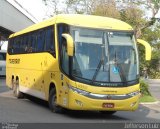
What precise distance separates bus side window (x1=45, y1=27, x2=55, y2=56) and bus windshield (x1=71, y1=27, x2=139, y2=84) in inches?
56.6

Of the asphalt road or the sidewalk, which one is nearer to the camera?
the asphalt road

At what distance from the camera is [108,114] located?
17859 millimetres

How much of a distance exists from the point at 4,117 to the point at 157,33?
143 ft

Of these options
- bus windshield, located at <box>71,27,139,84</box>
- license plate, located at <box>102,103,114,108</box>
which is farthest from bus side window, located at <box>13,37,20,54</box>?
license plate, located at <box>102,103,114,108</box>

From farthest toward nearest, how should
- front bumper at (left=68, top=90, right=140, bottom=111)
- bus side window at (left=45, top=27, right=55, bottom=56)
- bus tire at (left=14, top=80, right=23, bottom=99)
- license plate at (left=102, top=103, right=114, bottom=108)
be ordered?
1. bus tire at (left=14, top=80, right=23, bottom=99)
2. bus side window at (left=45, top=27, right=55, bottom=56)
3. license plate at (left=102, top=103, right=114, bottom=108)
4. front bumper at (left=68, top=90, right=140, bottom=111)

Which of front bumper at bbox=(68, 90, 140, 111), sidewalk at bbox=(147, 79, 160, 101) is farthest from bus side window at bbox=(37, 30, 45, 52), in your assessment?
sidewalk at bbox=(147, 79, 160, 101)

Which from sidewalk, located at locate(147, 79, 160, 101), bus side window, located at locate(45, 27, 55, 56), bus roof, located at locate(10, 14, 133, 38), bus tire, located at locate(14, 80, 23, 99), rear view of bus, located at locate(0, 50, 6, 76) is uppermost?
bus roof, located at locate(10, 14, 133, 38)

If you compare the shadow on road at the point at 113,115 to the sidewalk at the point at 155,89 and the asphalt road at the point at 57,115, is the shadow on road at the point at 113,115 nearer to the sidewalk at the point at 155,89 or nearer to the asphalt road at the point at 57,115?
the asphalt road at the point at 57,115

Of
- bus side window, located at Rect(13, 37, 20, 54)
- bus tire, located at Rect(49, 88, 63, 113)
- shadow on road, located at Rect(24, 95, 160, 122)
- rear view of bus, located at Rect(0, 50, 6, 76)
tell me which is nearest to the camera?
shadow on road, located at Rect(24, 95, 160, 122)

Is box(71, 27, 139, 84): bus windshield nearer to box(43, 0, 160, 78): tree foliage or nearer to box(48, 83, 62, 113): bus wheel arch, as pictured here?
box(48, 83, 62, 113): bus wheel arch

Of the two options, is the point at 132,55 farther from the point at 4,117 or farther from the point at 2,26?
the point at 2,26

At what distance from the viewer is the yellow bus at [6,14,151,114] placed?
1553 cm

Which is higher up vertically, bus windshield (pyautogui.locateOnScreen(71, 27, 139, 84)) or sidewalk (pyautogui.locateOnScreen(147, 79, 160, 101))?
bus windshield (pyautogui.locateOnScreen(71, 27, 139, 84))

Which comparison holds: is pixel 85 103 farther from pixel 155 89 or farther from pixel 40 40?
pixel 155 89
